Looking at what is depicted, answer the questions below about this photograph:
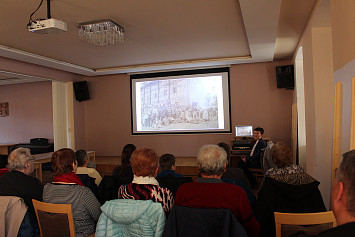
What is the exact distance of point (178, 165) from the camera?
6098 millimetres

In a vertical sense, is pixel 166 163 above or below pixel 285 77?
below

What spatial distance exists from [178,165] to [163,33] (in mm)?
3031

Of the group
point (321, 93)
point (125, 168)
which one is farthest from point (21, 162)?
point (321, 93)

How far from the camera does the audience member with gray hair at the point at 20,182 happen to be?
2154 millimetres

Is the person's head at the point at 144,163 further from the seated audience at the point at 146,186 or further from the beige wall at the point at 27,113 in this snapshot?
the beige wall at the point at 27,113

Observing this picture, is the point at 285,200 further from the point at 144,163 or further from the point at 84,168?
the point at 84,168

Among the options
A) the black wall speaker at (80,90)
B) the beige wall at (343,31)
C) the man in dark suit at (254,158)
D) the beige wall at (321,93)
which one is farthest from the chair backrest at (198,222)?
the black wall speaker at (80,90)

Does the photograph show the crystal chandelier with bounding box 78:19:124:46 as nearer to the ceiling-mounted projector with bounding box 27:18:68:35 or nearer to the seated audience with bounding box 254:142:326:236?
the ceiling-mounted projector with bounding box 27:18:68:35

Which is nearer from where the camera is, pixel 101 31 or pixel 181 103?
pixel 101 31

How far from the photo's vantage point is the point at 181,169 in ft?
19.7

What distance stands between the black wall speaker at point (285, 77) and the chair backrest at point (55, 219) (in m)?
5.52

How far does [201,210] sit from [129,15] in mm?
3045

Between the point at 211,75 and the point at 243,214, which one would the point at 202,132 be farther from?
the point at 243,214

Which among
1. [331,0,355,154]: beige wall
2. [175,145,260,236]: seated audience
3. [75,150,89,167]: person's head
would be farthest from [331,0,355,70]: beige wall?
[75,150,89,167]: person's head
